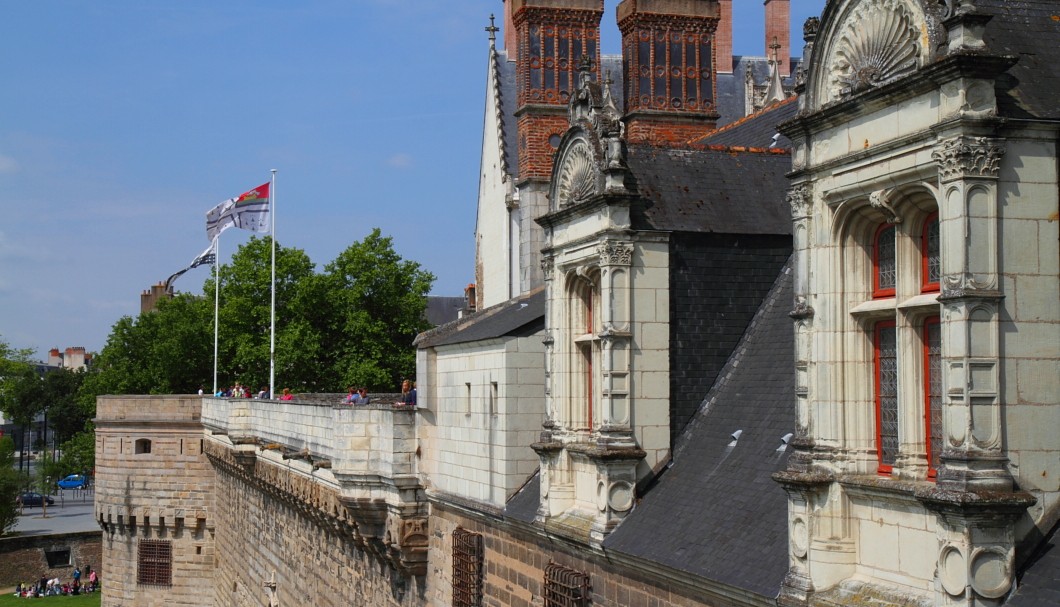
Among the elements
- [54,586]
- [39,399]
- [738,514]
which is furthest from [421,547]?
[39,399]

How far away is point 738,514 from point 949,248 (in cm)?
406

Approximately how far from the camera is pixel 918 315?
31.5 ft

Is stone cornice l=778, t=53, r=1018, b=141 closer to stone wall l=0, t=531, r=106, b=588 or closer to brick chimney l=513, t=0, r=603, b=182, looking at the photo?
brick chimney l=513, t=0, r=603, b=182

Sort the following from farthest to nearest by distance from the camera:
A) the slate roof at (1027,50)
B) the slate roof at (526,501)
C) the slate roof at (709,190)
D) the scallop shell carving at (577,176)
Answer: the slate roof at (526,501) < the scallop shell carving at (577,176) < the slate roof at (709,190) < the slate roof at (1027,50)

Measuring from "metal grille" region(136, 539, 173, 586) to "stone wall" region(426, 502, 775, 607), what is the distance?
2761 centimetres

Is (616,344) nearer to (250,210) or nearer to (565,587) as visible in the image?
(565,587)

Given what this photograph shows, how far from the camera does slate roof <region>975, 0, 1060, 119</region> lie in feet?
29.3

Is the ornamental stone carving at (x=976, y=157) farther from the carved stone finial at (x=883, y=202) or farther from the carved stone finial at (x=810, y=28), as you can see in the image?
the carved stone finial at (x=810, y=28)

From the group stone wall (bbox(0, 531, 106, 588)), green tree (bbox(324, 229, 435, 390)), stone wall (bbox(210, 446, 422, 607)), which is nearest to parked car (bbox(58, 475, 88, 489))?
stone wall (bbox(0, 531, 106, 588))

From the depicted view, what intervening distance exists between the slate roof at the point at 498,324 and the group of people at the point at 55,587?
1740 inches

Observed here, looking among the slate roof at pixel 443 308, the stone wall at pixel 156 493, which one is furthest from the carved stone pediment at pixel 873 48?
the slate roof at pixel 443 308

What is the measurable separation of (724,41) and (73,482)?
267ft

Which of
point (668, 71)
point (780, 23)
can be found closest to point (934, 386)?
point (668, 71)

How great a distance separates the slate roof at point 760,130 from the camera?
1728cm
